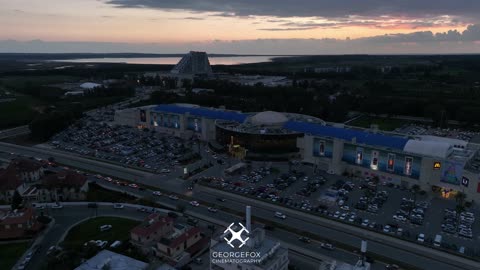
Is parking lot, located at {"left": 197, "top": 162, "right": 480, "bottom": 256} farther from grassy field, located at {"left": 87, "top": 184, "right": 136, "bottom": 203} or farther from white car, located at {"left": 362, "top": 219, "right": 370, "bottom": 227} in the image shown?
grassy field, located at {"left": 87, "top": 184, "right": 136, "bottom": 203}

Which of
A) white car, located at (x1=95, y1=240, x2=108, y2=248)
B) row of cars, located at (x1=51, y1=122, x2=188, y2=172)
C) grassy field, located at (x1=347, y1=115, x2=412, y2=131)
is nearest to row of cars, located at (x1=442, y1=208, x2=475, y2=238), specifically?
white car, located at (x1=95, y1=240, x2=108, y2=248)

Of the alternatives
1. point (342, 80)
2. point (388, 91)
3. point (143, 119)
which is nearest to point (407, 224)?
point (143, 119)

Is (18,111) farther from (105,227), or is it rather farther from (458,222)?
(458,222)

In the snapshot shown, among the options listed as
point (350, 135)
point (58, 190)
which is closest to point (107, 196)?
point (58, 190)

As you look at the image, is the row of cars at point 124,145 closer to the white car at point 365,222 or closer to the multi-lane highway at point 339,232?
the multi-lane highway at point 339,232

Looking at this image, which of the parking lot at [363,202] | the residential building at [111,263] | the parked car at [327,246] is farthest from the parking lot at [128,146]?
the parked car at [327,246]

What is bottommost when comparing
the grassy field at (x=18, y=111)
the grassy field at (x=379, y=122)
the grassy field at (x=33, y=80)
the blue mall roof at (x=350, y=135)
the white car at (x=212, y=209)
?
the white car at (x=212, y=209)

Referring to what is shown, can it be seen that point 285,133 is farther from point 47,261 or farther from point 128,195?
point 47,261
